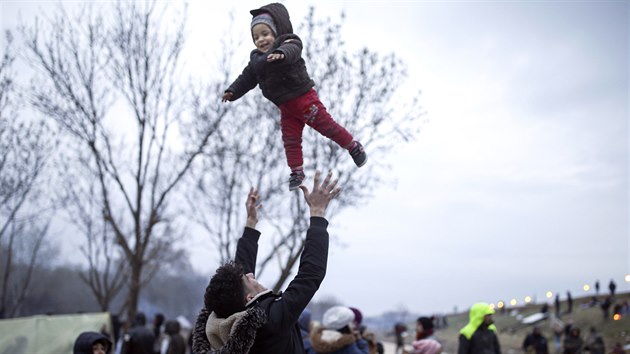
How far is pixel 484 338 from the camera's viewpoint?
8.04 meters

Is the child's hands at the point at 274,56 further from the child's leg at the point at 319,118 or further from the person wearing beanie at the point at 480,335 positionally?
the person wearing beanie at the point at 480,335

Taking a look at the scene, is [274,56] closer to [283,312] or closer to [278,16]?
[278,16]

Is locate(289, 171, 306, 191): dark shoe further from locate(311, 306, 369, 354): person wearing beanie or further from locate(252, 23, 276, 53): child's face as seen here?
locate(311, 306, 369, 354): person wearing beanie

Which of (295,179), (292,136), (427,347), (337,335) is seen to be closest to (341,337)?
(337,335)

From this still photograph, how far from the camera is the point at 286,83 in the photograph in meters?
4.57

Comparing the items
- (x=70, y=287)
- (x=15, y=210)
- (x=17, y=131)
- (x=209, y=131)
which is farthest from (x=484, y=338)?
(x=70, y=287)

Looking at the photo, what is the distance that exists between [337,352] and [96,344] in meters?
2.33

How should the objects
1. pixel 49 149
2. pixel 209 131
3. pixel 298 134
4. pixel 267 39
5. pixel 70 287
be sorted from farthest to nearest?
pixel 70 287, pixel 49 149, pixel 209 131, pixel 298 134, pixel 267 39

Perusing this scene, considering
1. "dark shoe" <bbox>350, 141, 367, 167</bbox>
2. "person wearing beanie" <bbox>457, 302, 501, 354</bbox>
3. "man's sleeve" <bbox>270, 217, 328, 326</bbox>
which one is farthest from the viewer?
"person wearing beanie" <bbox>457, 302, 501, 354</bbox>

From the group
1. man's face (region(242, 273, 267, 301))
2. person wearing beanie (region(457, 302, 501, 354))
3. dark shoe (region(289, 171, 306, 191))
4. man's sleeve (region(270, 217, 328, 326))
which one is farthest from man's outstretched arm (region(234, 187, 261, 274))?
person wearing beanie (region(457, 302, 501, 354))

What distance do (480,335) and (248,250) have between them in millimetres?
4450

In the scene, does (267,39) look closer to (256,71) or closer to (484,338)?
(256,71)

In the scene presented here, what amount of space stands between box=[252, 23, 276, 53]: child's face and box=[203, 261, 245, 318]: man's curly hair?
157 centimetres

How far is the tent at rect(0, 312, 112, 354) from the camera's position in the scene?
28.8 feet
